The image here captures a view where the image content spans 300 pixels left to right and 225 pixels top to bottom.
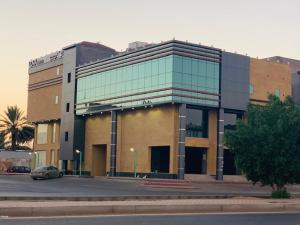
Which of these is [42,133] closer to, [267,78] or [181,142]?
[181,142]

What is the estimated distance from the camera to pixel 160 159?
212 feet

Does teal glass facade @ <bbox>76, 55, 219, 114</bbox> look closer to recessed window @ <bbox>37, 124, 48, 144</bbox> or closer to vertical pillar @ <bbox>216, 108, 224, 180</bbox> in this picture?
vertical pillar @ <bbox>216, 108, 224, 180</bbox>

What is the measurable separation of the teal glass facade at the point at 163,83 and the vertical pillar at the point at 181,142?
130 centimetres

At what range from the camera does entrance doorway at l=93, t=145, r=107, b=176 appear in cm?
7356

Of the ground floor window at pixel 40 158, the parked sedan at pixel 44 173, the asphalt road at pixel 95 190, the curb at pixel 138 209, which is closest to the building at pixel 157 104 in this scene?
the ground floor window at pixel 40 158

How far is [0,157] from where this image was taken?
312 feet

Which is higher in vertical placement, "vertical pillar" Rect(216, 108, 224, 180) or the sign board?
the sign board

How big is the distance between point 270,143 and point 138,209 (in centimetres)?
1307

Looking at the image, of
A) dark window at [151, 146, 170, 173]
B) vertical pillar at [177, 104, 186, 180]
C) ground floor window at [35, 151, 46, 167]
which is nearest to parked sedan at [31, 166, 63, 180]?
dark window at [151, 146, 170, 173]

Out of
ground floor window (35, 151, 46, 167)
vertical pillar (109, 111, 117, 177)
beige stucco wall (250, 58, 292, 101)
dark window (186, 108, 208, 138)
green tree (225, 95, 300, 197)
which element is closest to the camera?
green tree (225, 95, 300, 197)

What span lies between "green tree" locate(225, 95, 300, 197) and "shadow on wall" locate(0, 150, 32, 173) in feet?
235

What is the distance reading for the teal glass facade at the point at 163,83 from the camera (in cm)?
5944

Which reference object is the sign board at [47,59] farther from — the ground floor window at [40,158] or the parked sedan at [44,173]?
the parked sedan at [44,173]

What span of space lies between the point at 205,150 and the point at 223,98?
6.29 metres
